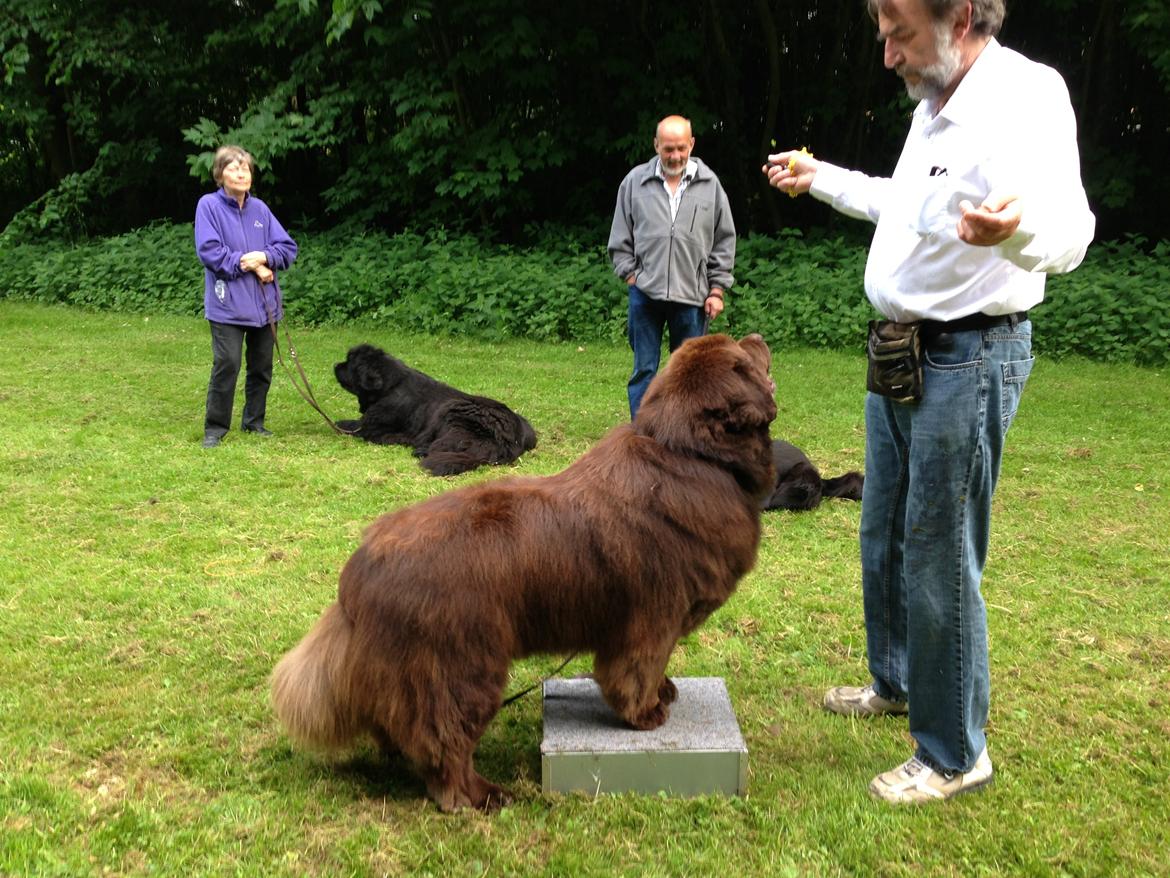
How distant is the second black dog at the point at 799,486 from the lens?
6.32m

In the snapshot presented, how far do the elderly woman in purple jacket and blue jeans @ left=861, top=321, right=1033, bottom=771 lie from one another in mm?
5849

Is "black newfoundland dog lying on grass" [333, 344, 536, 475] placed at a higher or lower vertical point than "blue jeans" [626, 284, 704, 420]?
→ lower

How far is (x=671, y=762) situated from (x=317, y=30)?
16302 mm

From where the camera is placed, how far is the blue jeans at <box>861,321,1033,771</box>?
2.97m

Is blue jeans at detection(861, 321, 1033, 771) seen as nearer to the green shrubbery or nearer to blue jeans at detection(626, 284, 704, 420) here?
blue jeans at detection(626, 284, 704, 420)

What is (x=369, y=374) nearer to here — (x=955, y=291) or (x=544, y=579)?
(x=544, y=579)

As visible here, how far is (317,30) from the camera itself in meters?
16.7

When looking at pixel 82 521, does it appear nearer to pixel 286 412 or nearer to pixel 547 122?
pixel 286 412

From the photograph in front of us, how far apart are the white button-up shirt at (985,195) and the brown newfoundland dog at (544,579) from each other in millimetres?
650

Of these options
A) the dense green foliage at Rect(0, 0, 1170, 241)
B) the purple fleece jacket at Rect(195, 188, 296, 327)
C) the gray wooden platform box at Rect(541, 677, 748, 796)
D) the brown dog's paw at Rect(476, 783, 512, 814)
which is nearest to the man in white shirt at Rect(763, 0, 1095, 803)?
the gray wooden platform box at Rect(541, 677, 748, 796)

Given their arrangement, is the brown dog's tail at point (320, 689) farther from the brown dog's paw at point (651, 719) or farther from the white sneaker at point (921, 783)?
the white sneaker at point (921, 783)

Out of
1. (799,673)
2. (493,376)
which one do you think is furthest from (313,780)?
(493,376)

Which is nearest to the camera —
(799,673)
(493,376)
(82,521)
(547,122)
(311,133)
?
(799,673)

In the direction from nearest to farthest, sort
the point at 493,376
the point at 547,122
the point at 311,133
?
the point at 493,376
the point at 311,133
the point at 547,122
